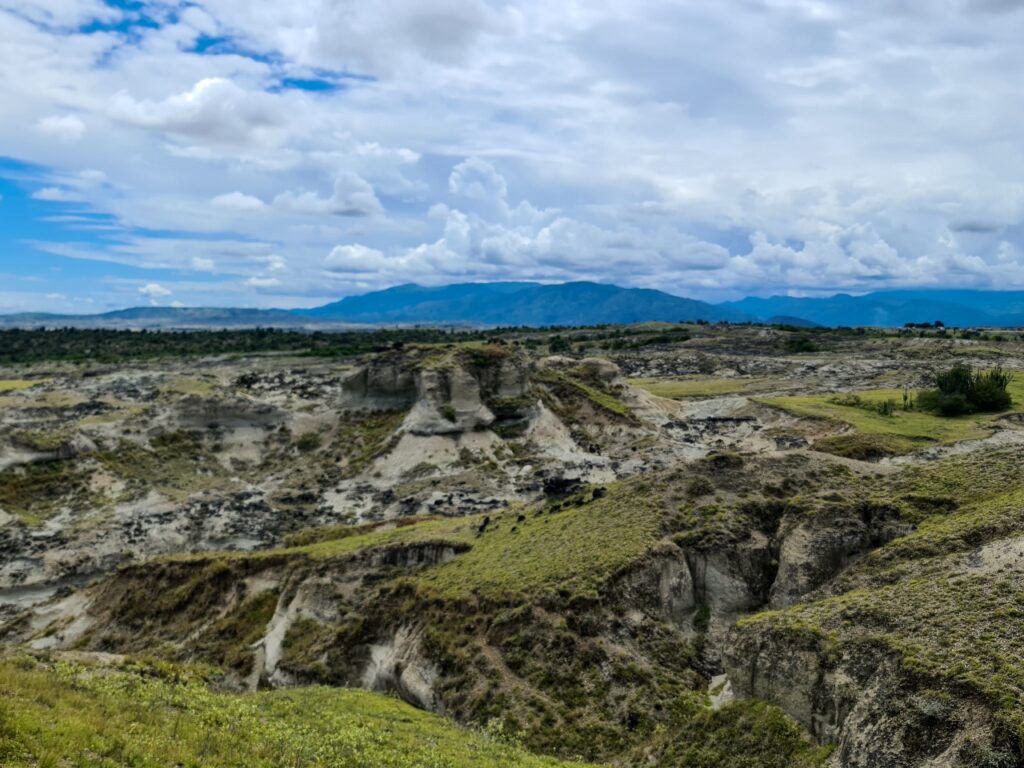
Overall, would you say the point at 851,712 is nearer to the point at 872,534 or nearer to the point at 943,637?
the point at 943,637

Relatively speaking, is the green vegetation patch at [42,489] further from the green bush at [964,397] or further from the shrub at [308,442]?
the green bush at [964,397]

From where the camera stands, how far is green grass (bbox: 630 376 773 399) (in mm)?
86188

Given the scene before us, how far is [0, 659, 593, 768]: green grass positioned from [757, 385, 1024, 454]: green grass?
35.0 metres

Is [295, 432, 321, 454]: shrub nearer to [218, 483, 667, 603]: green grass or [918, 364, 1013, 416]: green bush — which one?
[218, 483, 667, 603]: green grass

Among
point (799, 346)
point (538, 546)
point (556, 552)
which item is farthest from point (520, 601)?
point (799, 346)

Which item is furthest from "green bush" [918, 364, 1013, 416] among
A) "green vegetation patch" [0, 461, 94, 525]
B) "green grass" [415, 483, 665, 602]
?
"green vegetation patch" [0, 461, 94, 525]

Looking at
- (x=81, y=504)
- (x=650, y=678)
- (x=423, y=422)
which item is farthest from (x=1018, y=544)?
(x=81, y=504)

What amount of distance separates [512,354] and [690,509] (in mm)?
40290

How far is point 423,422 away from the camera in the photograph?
5919 centimetres

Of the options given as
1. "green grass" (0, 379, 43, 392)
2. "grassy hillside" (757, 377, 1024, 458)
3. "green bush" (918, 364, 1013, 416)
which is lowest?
"grassy hillside" (757, 377, 1024, 458)

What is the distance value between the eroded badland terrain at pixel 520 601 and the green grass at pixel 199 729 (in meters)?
0.08

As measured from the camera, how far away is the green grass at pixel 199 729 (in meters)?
11.0

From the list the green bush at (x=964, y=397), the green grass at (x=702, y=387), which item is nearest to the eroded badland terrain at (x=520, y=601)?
the green bush at (x=964, y=397)

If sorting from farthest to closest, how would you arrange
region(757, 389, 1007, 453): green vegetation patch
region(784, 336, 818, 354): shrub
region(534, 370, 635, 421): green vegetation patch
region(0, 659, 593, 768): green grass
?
region(784, 336, 818, 354): shrub
region(534, 370, 635, 421): green vegetation patch
region(757, 389, 1007, 453): green vegetation patch
region(0, 659, 593, 768): green grass
